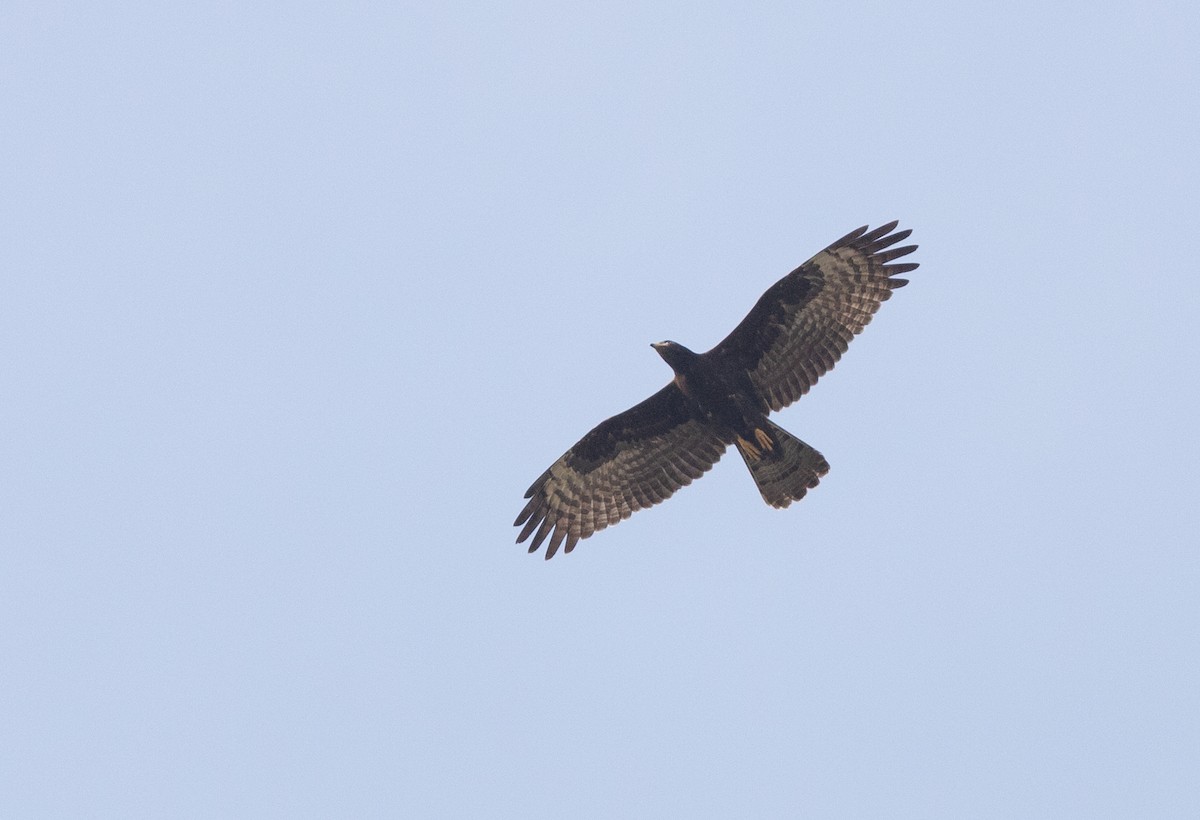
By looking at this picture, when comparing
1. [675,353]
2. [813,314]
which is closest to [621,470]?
[675,353]

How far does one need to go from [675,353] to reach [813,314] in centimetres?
152

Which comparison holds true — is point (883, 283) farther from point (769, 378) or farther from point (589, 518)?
point (589, 518)

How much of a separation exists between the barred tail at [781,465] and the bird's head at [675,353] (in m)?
1.09

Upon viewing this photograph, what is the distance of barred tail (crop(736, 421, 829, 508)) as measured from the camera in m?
17.4

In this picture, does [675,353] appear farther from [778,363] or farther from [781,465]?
[781,465]

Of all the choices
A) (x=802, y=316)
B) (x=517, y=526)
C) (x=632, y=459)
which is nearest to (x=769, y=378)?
(x=802, y=316)

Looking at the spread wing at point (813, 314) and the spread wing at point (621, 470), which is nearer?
the spread wing at point (813, 314)

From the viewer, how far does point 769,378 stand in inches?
685

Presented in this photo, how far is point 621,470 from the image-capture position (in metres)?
18.2

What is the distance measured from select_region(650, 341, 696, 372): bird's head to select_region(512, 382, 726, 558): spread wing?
1.61 ft

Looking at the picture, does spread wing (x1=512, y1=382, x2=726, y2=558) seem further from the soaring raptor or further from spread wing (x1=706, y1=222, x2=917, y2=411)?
spread wing (x1=706, y1=222, x2=917, y2=411)

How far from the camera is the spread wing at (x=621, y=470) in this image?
17906mm

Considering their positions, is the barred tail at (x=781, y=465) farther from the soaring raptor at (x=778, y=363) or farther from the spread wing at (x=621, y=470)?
the spread wing at (x=621, y=470)

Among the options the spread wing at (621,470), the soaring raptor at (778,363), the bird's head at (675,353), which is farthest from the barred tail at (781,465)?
the bird's head at (675,353)
